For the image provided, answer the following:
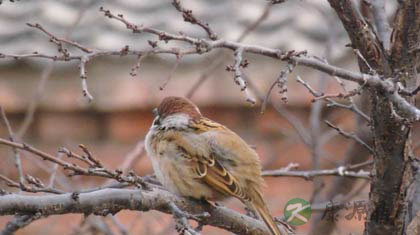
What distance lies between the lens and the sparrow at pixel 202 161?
3896 millimetres

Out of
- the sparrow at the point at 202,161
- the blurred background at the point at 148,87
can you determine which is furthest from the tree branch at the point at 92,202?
the blurred background at the point at 148,87

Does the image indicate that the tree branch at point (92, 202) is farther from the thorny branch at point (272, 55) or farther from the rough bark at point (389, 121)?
the rough bark at point (389, 121)

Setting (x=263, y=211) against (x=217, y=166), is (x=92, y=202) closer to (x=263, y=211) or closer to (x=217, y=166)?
(x=263, y=211)

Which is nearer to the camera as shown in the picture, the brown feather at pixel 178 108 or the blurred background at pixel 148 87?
the brown feather at pixel 178 108

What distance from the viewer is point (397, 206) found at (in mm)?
3027

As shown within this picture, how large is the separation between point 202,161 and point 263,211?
409mm

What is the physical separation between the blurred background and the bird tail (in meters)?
1.58

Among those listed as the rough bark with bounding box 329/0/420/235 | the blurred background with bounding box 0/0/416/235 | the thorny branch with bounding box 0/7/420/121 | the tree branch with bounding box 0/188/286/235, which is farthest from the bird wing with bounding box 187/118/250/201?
the blurred background with bounding box 0/0/416/235

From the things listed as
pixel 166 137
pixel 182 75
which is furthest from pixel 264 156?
pixel 166 137

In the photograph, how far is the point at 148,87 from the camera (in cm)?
563

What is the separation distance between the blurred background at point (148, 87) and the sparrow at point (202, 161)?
1.40 m

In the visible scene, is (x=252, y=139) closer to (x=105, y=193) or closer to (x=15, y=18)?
(x=15, y=18)

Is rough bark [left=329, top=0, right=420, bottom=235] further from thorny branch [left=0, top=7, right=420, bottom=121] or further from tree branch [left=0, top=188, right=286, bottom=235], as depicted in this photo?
tree branch [left=0, top=188, right=286, bottom=235]

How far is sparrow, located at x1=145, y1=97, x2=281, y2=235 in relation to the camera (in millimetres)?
3896
